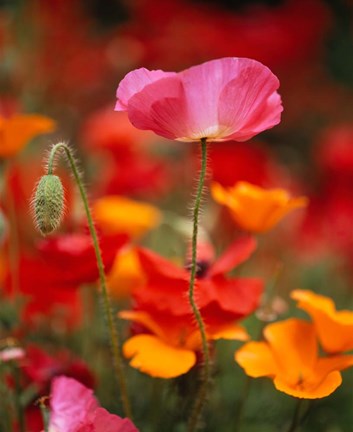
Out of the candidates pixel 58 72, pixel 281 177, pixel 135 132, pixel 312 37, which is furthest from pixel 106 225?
pixel 312 37

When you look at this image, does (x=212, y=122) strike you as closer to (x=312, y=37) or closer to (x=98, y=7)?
(x=312, y=37)

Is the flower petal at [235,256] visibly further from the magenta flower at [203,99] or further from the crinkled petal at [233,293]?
the magenta flower at [203,99]

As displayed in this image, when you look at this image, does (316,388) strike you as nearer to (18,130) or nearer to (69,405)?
(69,405)

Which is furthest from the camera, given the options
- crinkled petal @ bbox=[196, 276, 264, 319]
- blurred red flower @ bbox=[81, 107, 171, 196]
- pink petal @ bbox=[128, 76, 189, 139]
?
blurred red flower @ bbox=[81, 107, 171, 196]

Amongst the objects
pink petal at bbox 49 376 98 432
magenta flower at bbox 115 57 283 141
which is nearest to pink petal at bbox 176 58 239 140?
magenta flower at bbox 115 57 283 141

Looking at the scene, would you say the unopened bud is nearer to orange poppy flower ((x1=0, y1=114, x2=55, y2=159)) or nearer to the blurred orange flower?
orange poppy flower ((x1=0, y1=114, x2=55, y2=159))

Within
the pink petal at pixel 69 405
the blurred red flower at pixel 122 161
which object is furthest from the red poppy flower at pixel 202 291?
the blurred red flower at pixel 122 161
